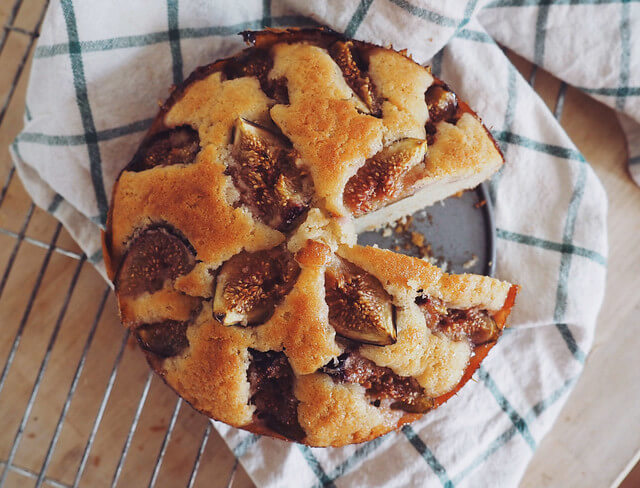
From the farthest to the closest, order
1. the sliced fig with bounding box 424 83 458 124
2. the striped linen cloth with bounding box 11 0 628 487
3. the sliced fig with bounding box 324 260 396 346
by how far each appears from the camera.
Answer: the striped linen cloth with bounding box 11 0 628 487, the sliced fig with bounding box 424 83 458 124, the sliced fig with bounding box 324 260 396 346

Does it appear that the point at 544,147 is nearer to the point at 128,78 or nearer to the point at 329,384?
the point at 329,384

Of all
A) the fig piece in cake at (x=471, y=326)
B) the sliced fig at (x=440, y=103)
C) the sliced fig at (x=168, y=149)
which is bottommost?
the fig piece in cake at (x=471, y=326)

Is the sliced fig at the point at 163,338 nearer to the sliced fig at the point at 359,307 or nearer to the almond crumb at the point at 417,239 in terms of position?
the sliced fig at the point at 359,307

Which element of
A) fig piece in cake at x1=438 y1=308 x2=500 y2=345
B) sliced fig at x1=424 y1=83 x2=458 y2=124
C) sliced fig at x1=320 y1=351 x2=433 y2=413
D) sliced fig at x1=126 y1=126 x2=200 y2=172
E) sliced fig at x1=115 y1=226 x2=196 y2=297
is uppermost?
sliced fig at x1=424 y1=83 x2=458 y2=124

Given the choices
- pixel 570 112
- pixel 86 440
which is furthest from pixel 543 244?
pixel 86 440

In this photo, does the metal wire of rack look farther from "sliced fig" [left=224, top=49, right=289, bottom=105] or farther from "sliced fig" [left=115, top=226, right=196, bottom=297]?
"sliced fig" [left=224, top=49, right=289, bottom=105]

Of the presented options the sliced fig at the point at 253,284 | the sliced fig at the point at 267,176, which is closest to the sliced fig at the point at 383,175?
the sliced fig at the point at 267,176

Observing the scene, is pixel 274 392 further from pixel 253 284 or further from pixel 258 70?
pixel 258 70

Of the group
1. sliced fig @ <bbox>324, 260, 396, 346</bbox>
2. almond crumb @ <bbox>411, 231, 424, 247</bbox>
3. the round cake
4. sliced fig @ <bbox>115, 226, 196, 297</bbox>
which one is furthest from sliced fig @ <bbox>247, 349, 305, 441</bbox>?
almond crumb @ <bbox>411, 231, 424, 247</bbox>

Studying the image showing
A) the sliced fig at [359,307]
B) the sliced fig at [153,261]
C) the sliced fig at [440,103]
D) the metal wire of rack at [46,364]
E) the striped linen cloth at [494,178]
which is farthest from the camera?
the metal wire of rack at [46,364]
